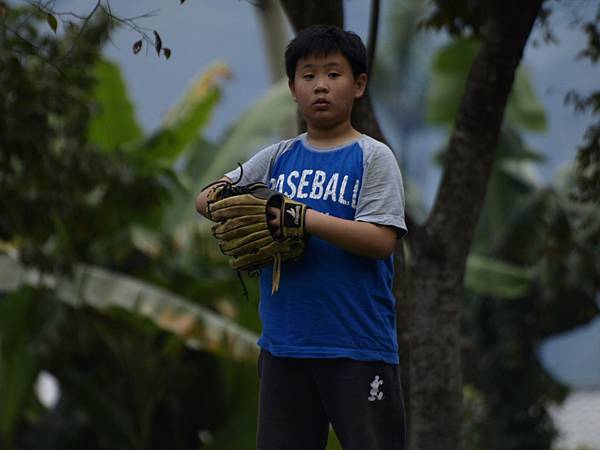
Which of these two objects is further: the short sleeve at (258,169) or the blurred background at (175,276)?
the blurred background at (175,276)

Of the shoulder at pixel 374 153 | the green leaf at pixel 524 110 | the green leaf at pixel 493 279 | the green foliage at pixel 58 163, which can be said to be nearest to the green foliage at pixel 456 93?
the green leaf at pixel 524 110

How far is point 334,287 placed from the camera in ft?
9.72

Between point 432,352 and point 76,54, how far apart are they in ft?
13.4

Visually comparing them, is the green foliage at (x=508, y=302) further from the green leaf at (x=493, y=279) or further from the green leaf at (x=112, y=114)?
the green leaf at (x=112, y=114)

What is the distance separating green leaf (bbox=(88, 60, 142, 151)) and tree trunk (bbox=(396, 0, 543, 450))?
7947 millimetres

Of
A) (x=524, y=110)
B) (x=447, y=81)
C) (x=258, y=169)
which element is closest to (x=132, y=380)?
(x=447, y=81)

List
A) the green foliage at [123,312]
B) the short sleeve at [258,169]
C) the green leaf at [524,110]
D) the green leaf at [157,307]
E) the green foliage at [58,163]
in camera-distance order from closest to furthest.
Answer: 1. the short sleeve at [258,169]
2. the green foliage at [58,163]
3. the green leaf at [157,307]
4. the green foliage at [123,312]
5. the green leaf at [524,110]

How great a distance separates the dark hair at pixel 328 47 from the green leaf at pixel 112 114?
9.78 metres

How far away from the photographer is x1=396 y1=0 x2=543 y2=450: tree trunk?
16.9 ft

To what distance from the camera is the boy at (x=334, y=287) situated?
2953 millimetres

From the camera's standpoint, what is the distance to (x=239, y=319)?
11.7m

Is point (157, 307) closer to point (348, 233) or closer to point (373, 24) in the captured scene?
point (373, 24)

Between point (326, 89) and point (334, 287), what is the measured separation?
51cm

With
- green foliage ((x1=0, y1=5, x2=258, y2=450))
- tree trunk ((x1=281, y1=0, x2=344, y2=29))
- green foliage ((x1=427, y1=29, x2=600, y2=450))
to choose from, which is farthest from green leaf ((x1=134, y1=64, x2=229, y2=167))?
tree trunk ((x1=281, y1=0, x2=344, y2=29))
